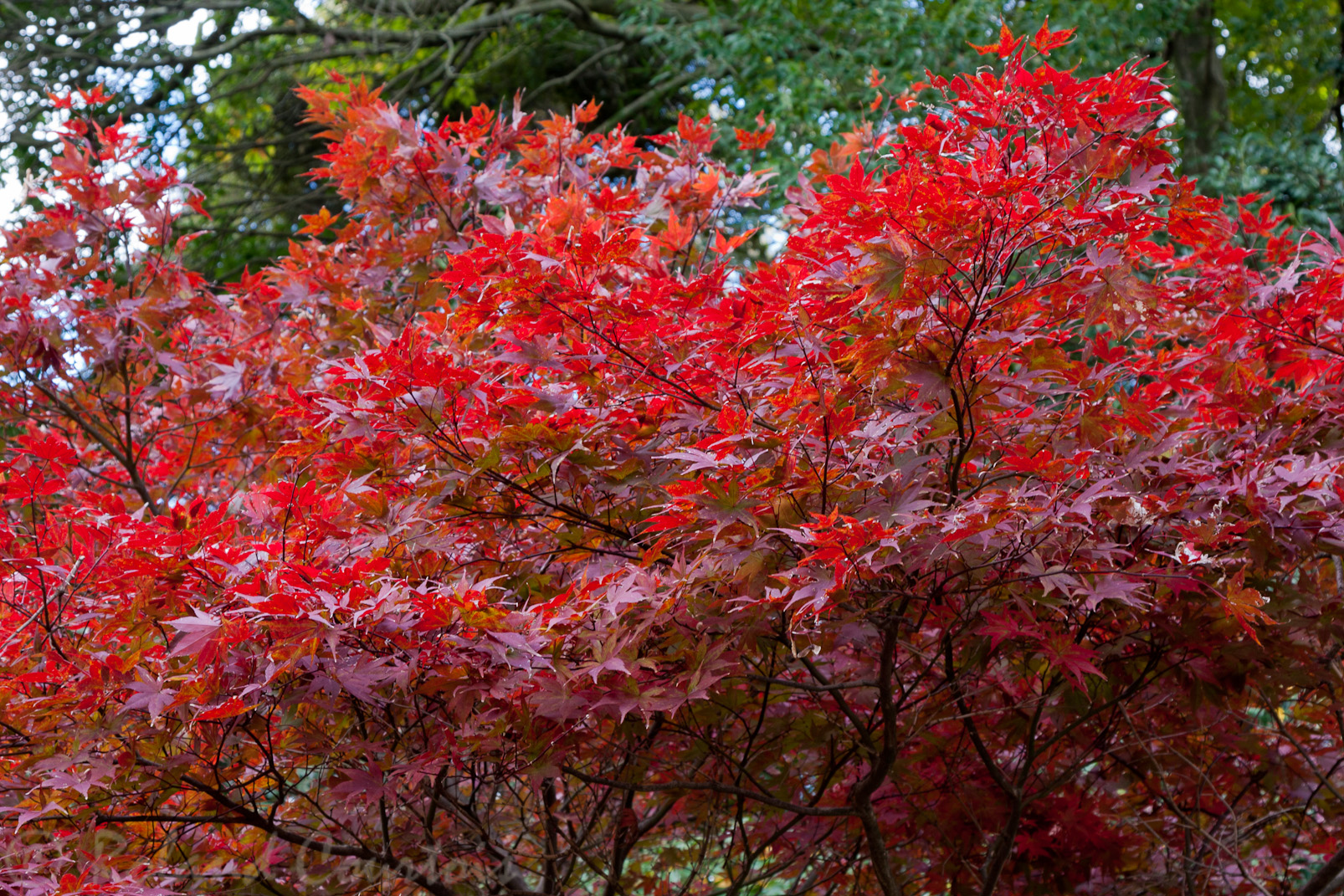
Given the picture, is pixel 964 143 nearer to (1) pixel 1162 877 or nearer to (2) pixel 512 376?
(2) pixel 512 376

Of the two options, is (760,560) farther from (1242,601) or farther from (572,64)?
(572,64)

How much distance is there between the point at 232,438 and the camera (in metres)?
3.89

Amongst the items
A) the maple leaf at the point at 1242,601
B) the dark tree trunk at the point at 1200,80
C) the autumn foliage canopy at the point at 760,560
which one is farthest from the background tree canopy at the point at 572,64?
the maple leaf at the point at 1242,601

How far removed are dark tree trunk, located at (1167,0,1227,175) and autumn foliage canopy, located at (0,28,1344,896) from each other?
692 centimetres

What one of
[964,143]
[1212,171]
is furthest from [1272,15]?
[964,143]

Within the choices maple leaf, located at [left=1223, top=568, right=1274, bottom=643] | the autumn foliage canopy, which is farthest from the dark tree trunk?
maple leaf, located at [left=1223, top=568, right=1274, bottom=643]

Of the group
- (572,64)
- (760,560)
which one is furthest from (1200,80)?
(760,560)

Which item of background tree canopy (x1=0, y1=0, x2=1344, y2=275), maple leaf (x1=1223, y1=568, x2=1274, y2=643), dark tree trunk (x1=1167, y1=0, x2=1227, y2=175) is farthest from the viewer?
dark tree trunk (x1=1167, y1=0, x2=1227, y2=175)

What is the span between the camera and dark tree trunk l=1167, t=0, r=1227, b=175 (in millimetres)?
8984

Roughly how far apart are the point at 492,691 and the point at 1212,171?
717 centimetres

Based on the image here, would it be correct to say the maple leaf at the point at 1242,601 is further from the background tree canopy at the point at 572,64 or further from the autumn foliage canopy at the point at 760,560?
the background tree canopy at the point at 572,64

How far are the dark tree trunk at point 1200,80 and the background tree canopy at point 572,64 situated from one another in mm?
21

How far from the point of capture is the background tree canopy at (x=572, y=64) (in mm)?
7141

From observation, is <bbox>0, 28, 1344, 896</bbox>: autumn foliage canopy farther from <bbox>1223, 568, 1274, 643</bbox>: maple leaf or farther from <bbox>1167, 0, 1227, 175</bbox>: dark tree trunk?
<bbox>1167, 0, 1227, 175</bbox>: dark tree trunk
